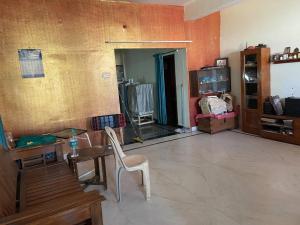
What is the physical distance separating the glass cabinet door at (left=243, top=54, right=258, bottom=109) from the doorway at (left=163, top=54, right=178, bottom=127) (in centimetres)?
186

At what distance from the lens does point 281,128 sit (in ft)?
14.5

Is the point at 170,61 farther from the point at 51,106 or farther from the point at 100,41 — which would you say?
the point at 51,106

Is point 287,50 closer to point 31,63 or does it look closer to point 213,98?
point 213,98

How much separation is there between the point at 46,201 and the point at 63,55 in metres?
3.07

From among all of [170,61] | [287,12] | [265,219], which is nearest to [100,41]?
[170,61]

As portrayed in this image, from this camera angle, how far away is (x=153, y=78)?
7.21 meters

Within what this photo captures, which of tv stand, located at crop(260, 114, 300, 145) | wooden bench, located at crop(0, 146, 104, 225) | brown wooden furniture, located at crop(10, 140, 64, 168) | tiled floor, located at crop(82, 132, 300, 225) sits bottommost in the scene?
tiled floor, located at crop(82, 132, 300, 225)

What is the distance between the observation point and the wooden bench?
1364mm

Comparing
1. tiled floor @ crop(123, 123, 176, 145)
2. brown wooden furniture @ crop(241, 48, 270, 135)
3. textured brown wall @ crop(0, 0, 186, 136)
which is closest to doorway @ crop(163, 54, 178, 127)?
tiled floor @ crop(123, 123, 176, 145)

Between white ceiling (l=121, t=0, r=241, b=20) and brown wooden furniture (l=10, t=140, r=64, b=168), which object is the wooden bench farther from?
white ceiling (l=121, t=0, r=241, b=20)

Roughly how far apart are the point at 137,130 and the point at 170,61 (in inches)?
81.3

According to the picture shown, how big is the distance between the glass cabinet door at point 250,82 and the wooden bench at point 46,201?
4264mm

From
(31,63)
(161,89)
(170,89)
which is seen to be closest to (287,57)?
(170,89)

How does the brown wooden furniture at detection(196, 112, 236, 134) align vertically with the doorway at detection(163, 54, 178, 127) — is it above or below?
below
